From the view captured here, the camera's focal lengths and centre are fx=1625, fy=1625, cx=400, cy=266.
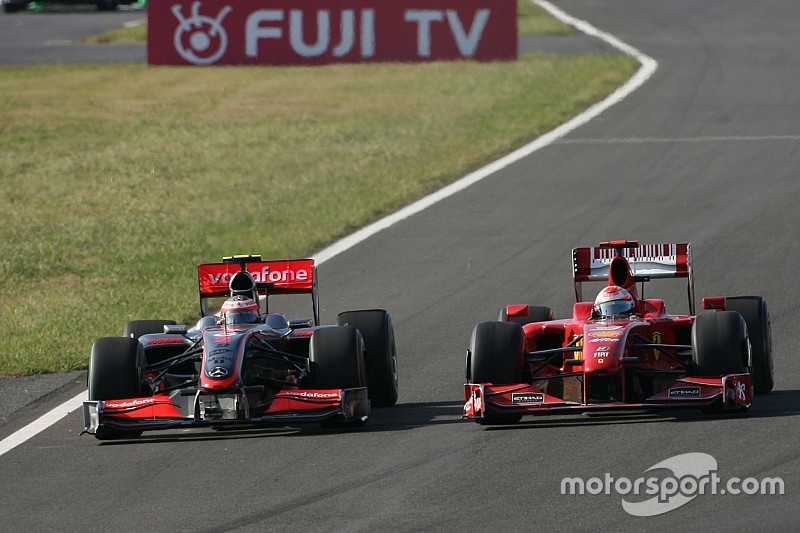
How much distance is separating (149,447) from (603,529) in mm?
3688

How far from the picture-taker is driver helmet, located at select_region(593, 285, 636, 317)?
11.3 metres

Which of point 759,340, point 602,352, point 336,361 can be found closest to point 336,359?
point 336,361

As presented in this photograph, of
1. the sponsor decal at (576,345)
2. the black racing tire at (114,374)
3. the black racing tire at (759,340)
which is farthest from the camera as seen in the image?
the black racing tire at (759,340)

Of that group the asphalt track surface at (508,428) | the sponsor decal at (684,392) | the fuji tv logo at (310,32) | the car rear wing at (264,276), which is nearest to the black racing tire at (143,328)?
the car rear wing at (264,276)

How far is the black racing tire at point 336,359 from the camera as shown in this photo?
10977 millimetres

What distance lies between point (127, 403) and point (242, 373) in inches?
31.1

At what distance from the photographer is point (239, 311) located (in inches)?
447

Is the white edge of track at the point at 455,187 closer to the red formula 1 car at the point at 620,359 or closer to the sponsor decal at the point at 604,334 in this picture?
the red formula 1 car at the point at 620,359

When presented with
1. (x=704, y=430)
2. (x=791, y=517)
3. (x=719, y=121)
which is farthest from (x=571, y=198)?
(x=791, y=517)

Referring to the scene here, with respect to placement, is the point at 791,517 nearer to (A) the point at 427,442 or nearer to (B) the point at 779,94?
(A) the point at 427,442

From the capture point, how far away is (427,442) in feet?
33.8

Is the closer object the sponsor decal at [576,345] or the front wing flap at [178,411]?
the front wing flap at [178,411]

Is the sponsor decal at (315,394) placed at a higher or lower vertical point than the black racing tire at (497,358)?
lower

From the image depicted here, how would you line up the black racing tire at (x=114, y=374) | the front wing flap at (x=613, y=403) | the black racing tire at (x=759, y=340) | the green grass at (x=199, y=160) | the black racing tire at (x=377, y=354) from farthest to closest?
1. the green grass at (x=199, y=160)
2. the black racing tire at (x=377, y=354)
3. the black racing tire at (x=759, y=340)
4. the black racing tire at (x=114, y=374)
5. the front wing flap at (x=613, y=403)
